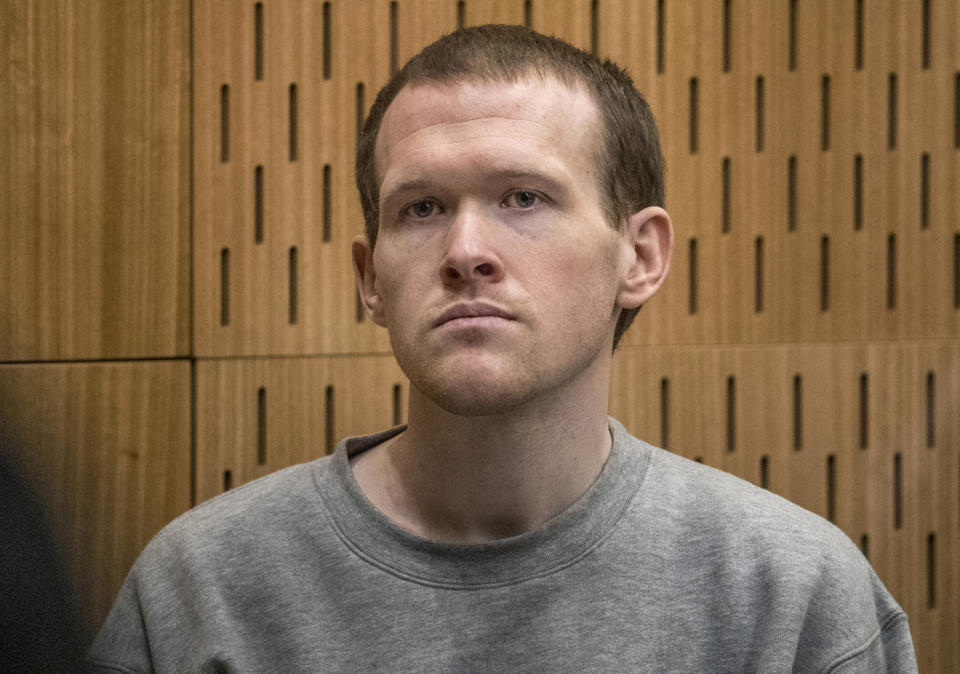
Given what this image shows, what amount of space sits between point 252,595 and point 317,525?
0.12 m

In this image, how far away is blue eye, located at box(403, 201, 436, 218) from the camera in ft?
3.82

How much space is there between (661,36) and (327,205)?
2.30 ft

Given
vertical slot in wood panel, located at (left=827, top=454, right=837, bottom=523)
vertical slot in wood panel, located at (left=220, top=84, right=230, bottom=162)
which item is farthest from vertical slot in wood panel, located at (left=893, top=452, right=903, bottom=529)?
vertical slot in wood panel, located at (left=220, top=84, right=230, bottom=162)

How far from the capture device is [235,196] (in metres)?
1.70

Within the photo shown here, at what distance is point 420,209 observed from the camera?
3.84 ft

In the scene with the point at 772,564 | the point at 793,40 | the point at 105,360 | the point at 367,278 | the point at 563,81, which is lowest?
the point at 772,564

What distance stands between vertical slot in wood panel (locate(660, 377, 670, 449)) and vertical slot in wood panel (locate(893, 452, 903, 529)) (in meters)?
0.41

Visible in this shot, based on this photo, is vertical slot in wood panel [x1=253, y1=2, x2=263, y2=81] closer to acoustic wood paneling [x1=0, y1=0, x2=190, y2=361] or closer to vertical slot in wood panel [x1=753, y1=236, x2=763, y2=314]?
acoustic wood paneling [x1=0, y1=0, x2=190, y2=361]

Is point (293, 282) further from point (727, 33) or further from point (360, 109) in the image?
point (727, 33)

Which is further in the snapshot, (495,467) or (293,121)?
(293,121)

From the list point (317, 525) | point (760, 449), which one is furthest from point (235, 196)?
point (760, 449)

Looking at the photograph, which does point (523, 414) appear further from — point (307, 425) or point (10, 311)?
point (10, 311)

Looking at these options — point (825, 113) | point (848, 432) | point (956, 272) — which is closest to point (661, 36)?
point (825, 113)

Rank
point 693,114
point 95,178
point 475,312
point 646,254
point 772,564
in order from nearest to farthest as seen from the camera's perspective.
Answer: point 475,312 < point 772,564 < point 646,254 < point 95,178 < point 693,114
